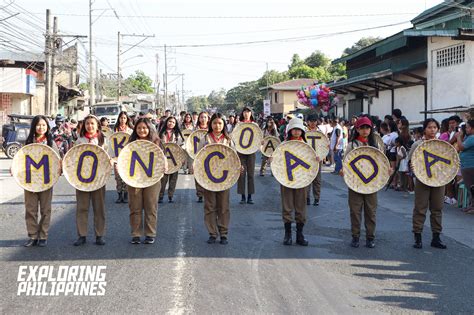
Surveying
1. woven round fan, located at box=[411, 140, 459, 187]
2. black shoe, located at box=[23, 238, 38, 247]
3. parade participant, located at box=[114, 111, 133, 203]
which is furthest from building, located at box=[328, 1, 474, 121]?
black shoe, located at box=[23, 238, 38, 247]

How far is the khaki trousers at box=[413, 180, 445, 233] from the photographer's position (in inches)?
340

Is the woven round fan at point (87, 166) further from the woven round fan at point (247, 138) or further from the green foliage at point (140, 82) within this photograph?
the green foliage at point (140, 82)

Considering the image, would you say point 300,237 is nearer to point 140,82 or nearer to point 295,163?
point 295,163

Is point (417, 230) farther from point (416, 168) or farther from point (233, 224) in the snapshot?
point (233, 224)

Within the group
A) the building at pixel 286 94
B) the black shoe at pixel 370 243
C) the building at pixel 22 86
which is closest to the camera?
the black shoe at pixel 370 243

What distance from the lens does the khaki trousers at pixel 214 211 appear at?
8.62m

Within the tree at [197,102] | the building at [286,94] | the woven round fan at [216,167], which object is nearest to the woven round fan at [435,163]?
the woven round fan at [216,167]

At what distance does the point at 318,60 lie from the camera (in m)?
78.6

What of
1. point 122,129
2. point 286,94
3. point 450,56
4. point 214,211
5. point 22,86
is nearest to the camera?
point 214,211

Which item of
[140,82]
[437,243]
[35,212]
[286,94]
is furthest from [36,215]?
[140,82]

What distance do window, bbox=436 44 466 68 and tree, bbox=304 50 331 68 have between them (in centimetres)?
5472

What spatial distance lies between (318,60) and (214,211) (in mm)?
72121

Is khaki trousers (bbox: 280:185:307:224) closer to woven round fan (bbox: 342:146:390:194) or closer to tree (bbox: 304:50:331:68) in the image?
woven round fan (bbox: 342:146:390:194)

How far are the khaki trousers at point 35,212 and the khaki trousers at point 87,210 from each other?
0.43 metres
